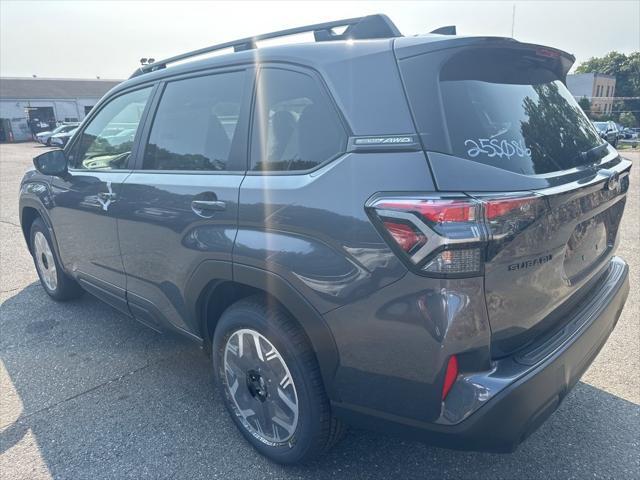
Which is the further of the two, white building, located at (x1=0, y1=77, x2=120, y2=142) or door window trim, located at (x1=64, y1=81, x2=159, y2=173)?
white building, located at (x1=0, y1=77, x2=120, y2=142)

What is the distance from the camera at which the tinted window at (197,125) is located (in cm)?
247

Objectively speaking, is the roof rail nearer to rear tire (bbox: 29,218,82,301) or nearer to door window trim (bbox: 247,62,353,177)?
door window trim (bbox: 247,62,353,177)

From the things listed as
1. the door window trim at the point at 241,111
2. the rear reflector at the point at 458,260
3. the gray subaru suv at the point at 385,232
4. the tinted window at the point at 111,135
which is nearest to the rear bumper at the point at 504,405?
the gray subaru suv at the point at 385,232

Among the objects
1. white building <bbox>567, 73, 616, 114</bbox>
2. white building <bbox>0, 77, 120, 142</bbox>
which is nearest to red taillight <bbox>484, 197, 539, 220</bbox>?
white building <bbox>0, 77, 120, 142</bbox>

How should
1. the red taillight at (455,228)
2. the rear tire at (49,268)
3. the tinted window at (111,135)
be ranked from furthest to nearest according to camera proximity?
the rear tire at (49,268) < the tinted window at (111,135) < the red taillight at (455,228)

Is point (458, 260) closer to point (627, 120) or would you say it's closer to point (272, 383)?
point (272, 383)

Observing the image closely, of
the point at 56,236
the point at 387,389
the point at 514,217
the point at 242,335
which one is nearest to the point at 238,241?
the point at 242,335

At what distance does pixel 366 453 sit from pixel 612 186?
174 centimetres

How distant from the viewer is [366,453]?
8.11 ft

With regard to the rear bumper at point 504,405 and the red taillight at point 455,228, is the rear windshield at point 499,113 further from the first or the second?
the rear bumper at point 504,405

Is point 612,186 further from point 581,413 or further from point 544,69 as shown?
point 581,413

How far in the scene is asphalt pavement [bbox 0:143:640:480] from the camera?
7.77ft

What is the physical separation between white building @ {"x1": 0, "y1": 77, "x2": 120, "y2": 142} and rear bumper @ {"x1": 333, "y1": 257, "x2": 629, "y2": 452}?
4661 cm

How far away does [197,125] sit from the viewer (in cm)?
268
